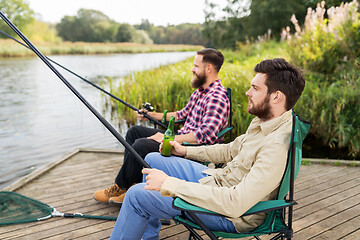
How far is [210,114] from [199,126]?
0.21 meters

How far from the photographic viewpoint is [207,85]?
262 centimetres

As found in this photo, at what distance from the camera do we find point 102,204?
2512 mm

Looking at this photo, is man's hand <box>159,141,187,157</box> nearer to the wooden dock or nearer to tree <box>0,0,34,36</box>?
the wooden dock

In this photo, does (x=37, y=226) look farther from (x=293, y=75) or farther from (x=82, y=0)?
(x=82, y=0)

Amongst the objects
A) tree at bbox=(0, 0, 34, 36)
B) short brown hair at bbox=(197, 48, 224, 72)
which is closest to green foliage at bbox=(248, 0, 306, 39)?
short brown hair at bbox=(197, 48, 224, 72)

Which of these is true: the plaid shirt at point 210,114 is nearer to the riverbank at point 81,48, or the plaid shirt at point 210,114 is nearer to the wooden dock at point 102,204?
the wooden dock at point 102,204

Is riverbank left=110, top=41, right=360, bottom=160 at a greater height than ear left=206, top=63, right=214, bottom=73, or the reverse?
ear left=206, top=63, right=214, bottom=73

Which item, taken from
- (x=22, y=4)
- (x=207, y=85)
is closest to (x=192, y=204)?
(x=207, y=85)

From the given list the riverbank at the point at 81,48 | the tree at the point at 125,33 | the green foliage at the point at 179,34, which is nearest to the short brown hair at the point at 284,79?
the green foliage at the point at 179,34

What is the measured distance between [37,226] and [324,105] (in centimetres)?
371

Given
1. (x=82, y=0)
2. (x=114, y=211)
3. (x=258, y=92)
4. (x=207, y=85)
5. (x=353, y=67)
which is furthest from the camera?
(x=82, y=0)

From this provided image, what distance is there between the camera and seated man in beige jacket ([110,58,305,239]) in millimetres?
1303

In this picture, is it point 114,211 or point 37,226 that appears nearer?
point 37,226

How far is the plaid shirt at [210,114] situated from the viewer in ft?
7.73
